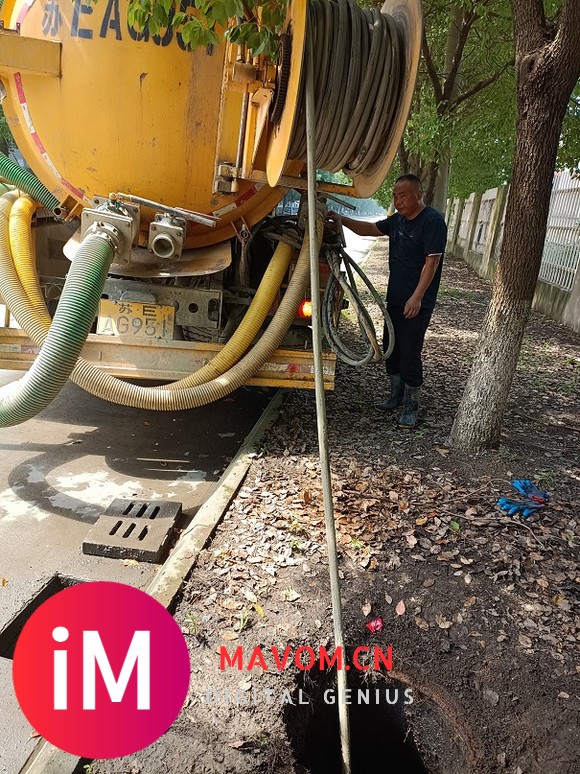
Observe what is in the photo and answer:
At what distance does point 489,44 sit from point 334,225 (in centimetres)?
547

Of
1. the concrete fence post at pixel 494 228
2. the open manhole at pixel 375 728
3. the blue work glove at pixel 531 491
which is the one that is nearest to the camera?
the open manhole at pixel 375 728

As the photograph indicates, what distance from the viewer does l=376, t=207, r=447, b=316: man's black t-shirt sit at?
428 centimetres

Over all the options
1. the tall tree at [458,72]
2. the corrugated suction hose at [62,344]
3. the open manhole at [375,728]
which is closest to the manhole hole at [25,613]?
the corrugated suction hose at [62,344]

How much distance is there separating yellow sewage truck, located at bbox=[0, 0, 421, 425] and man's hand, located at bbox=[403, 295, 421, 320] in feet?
2.00

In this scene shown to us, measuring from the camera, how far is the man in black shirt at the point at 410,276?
4.28 metres

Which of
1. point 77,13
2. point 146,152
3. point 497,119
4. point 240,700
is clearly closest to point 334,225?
point 146,152

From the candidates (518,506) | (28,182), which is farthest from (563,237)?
(28,182)

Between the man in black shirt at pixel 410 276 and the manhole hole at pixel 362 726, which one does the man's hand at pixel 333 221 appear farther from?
the manhole hole at pixel 362 726

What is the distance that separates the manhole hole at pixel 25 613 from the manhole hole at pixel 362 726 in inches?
48.1

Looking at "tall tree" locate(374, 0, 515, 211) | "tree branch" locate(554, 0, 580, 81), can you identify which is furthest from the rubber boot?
"tall tree" locate(374, 0, 515, 211)

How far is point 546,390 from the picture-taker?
5.62m

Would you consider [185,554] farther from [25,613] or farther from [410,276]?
[410,276]

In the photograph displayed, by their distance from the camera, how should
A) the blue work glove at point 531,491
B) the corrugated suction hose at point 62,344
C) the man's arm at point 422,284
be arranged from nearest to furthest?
the corrugated suction hose at point 62,344
the blue work glove at point 531,491
the man's arm at point 422,284

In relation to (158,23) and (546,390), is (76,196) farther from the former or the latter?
(546,390)
